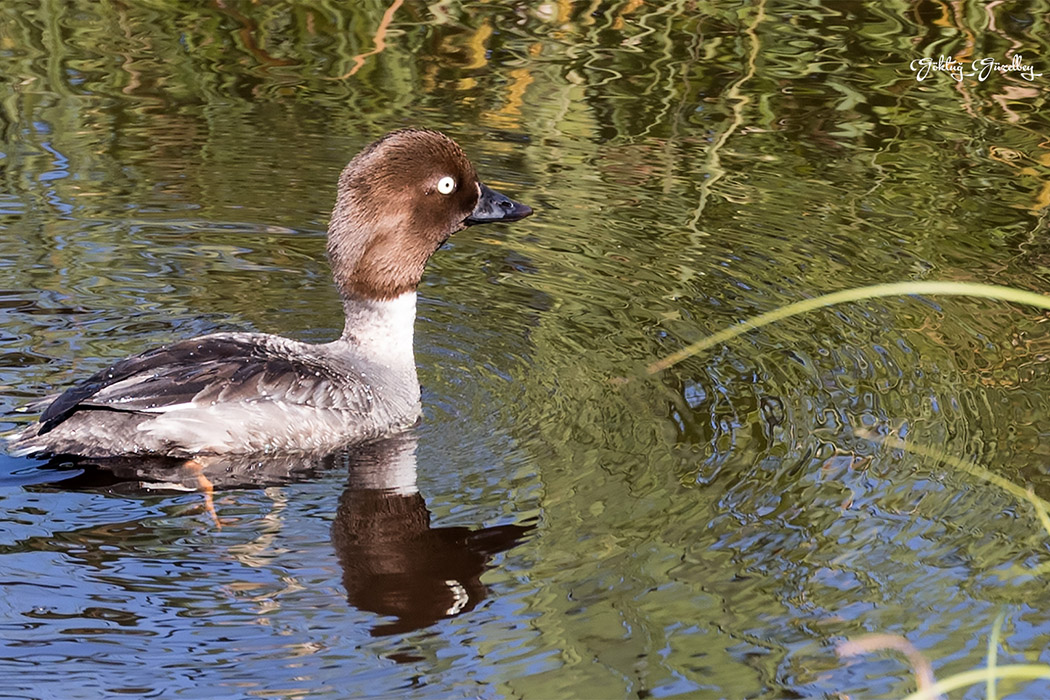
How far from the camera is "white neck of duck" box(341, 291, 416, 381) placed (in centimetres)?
653

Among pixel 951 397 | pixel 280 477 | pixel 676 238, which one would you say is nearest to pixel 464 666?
pixel 280 477

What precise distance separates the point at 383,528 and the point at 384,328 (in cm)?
152

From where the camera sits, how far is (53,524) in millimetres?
5102

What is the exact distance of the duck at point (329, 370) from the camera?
18.8 ft

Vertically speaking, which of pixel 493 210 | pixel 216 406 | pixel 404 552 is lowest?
pixel 404 552

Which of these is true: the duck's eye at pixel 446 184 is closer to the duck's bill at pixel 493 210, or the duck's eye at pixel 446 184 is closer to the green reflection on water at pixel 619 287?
the duck's bill at pixel 493 210

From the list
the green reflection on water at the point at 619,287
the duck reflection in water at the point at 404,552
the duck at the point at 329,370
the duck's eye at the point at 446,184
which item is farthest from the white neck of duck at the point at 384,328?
the duck reflection in water at the point at 404,552

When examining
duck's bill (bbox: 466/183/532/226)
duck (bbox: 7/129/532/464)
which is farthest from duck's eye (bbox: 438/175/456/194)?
duck's bill (bbox: 466/183/532/226)

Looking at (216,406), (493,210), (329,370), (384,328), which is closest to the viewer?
(216,406)

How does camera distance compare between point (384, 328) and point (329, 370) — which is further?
point (384, 328)

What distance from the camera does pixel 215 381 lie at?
5859mm

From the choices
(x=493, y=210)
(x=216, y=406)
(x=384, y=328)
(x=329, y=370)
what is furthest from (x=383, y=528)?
(x=493, y=210)

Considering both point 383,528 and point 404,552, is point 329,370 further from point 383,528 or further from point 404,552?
point 404,552

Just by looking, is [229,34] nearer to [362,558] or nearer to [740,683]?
[362,558]
